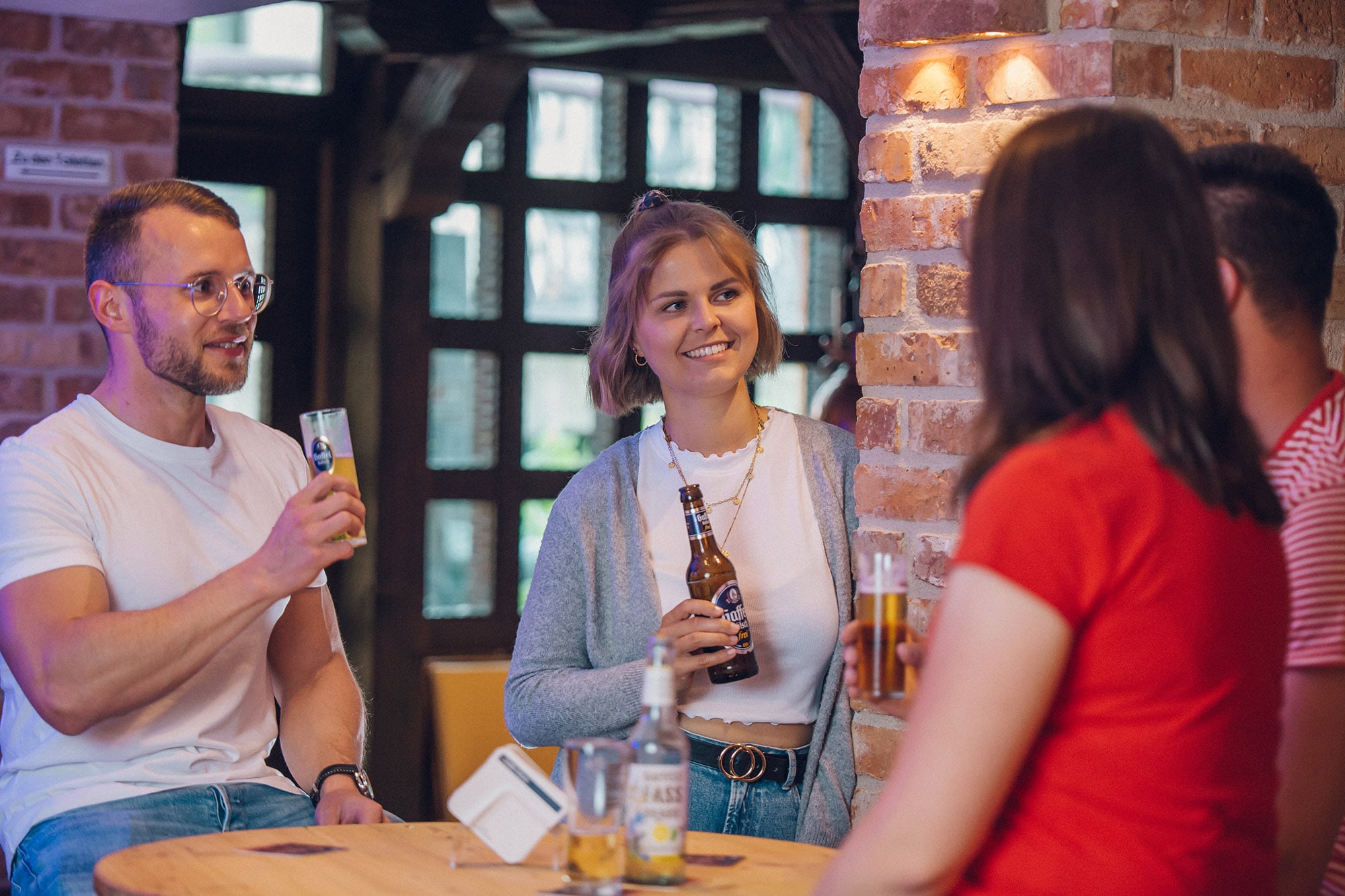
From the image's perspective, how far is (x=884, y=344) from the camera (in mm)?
1961

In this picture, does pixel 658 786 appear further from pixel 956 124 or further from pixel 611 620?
pixel 956 124

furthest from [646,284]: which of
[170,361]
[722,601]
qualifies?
[170,361]

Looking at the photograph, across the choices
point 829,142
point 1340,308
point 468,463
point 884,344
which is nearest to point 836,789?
point 884,344

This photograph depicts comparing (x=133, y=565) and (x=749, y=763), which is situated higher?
(x=133, y=565)

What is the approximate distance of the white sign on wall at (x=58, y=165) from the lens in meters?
3.08

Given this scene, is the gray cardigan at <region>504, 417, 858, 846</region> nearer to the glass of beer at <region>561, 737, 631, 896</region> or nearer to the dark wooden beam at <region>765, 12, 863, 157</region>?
the glass of beer at <region>561, 737, 631, 896</region>

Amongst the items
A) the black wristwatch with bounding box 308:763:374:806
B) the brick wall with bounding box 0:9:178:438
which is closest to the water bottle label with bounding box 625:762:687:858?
the black wristwatch with bounding box 308:763:374:806

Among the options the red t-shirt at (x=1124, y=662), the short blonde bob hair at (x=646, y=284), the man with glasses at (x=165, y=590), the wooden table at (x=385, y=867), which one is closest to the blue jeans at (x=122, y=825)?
the man with glasses at (x=165, y=590)

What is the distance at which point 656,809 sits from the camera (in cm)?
134

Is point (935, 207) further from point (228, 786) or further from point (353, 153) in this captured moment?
point (353, 153)

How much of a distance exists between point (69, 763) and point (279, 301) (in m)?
2.53

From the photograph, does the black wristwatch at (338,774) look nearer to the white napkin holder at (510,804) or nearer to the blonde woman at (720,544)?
the blonde woman at (720,544)

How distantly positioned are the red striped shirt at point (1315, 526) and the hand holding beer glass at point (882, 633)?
36 centimetres

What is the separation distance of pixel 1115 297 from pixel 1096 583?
0.68ft
